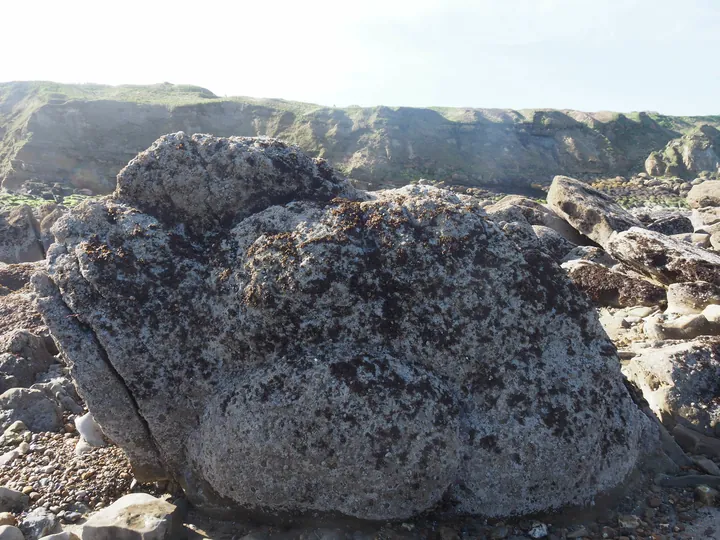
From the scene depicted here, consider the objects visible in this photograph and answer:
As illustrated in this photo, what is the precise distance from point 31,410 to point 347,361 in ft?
12.4

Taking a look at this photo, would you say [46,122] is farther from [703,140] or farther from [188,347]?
[703,140]

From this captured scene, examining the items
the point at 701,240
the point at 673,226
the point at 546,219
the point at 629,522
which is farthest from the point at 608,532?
the point at 673,226

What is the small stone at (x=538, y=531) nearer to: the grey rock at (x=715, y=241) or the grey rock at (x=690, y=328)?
the grey rock at (x=690, y=328)

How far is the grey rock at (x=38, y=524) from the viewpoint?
157 inches

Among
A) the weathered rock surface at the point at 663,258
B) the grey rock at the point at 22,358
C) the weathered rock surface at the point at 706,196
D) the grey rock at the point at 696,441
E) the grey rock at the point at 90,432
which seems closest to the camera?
the grey rock at the point at 696,441

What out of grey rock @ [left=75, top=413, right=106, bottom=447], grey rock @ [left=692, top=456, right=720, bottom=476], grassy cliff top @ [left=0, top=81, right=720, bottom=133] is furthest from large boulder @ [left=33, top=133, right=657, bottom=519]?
grassy cliff top @ [left=0, top=81, right=720, bottom=133]

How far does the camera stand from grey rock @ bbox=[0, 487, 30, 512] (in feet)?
13.7

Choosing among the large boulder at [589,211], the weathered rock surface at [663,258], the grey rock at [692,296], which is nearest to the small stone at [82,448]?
the grey rock at [692,296]

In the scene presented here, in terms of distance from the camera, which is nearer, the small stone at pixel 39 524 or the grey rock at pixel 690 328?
the small stone at pixel 39 524

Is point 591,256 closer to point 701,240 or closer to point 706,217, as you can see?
point 701,240

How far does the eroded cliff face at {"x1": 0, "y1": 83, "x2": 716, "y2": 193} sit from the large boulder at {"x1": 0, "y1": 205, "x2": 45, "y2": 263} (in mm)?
21743

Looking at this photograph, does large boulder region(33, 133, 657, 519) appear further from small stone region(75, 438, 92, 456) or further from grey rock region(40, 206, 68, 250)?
grey rock region(40, 206, 68, 250)

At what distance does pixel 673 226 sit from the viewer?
1568 cm

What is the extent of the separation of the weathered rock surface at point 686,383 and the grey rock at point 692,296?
7.19 ft
